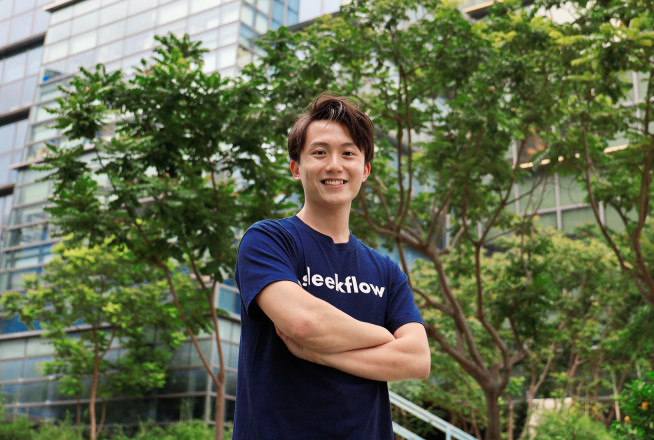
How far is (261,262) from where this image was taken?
6.18 ft

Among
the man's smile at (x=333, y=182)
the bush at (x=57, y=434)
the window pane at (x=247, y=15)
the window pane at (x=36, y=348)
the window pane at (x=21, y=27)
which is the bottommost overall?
the bush at (x=57, y=434)

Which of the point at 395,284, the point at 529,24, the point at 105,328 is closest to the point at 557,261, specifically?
the point at 529,24

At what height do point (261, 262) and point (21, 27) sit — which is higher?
point (21, 27)

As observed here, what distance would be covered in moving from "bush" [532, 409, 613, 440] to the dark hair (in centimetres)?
1309

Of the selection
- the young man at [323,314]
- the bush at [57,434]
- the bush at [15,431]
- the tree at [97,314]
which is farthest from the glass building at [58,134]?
the young man at [323,314]

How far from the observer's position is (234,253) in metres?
9.56

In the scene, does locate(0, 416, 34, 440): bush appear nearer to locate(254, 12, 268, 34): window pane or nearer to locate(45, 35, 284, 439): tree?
locate(45, 35, 284, 439): tree

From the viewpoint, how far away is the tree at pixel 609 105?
8.12 metres

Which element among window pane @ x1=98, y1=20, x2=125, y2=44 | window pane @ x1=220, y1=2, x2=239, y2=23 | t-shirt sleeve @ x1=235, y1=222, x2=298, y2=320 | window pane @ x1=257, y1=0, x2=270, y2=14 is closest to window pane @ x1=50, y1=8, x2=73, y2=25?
window pane @ x1=98, y1=20, x2=125, y2=44

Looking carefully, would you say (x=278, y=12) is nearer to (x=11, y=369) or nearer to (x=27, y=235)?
(x=27, y=235)

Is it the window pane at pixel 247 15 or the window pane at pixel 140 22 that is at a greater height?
the window pane at pixel 140 22

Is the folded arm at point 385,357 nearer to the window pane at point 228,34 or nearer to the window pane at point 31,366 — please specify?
the window pane at point 228,34

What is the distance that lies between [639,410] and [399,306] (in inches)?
268

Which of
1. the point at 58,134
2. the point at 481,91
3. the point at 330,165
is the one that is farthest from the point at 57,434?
the point at 330,165
